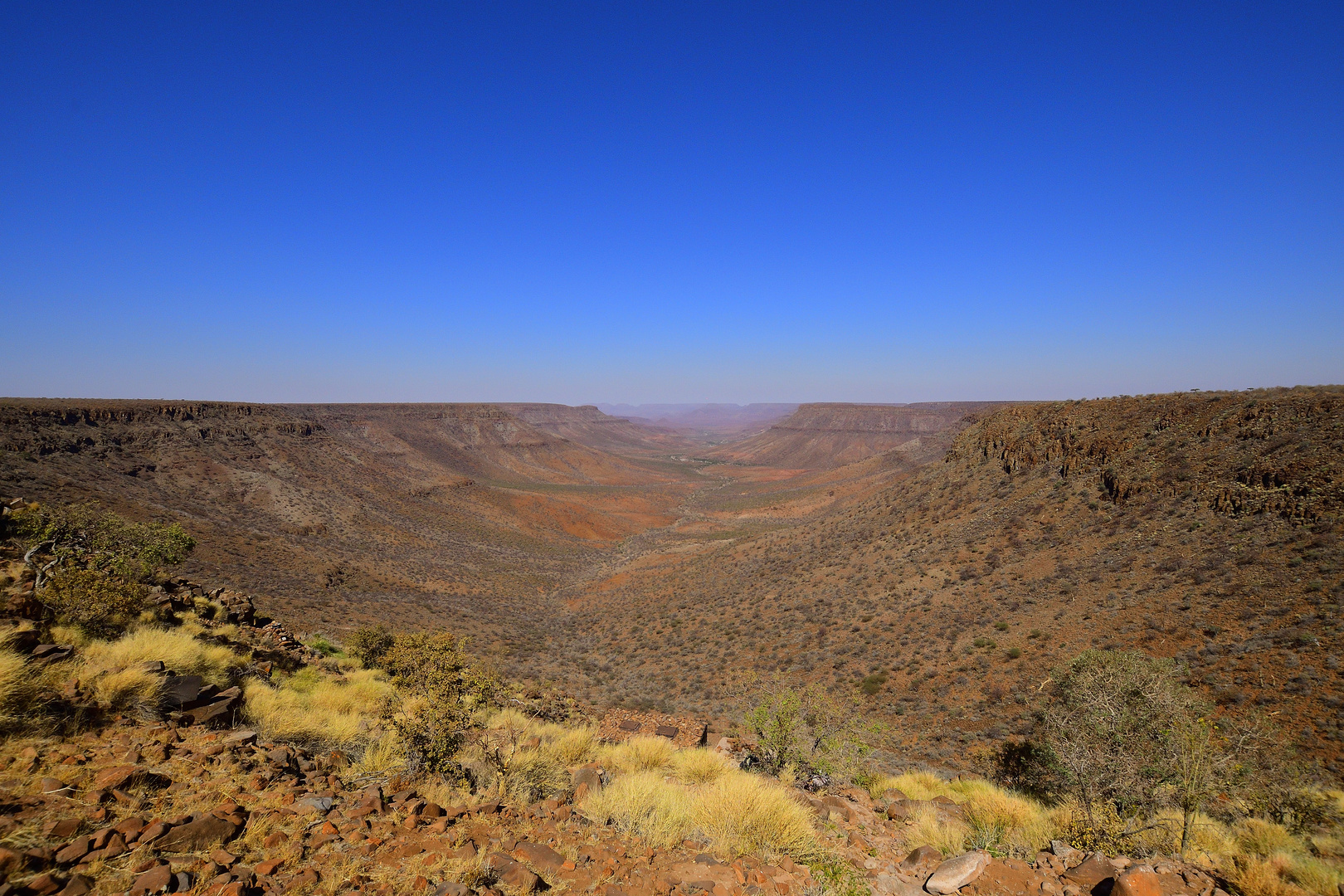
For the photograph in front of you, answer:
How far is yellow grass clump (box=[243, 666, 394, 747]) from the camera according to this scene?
636 cm

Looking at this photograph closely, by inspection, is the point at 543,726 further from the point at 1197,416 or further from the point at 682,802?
the point at 1197,416

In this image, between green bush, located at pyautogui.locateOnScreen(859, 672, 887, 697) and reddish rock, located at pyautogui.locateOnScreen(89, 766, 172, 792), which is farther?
green bush, located at pyautogui.locateOnScreen(859, 672, 887, 697)

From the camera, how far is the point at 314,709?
742 cm

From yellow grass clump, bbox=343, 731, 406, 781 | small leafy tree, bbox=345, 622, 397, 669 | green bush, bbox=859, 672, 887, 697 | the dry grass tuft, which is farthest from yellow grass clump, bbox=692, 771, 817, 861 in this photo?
green bush, bbox=859, 672, 887, 697

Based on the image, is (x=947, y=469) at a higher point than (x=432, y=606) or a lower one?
higher

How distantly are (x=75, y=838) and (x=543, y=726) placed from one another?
7.13 m

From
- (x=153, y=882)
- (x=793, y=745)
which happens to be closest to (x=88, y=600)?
(x=153, y=882)

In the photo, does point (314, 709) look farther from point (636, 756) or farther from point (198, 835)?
point (636, 756)

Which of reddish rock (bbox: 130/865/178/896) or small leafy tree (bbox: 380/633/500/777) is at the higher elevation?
reddish rock (bbox: 130/865/178/896)

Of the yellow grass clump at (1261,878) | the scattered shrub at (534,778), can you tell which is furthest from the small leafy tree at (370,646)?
the yellow grass clump at (1261,878)

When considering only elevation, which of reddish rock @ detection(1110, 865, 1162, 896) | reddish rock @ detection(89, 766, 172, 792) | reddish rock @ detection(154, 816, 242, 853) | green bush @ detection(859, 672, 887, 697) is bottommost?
green bush @ detection(859, 672, 887, 697)

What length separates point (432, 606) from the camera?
3058 centimetres

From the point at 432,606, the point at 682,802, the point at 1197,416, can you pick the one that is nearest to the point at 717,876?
the point at 682,802

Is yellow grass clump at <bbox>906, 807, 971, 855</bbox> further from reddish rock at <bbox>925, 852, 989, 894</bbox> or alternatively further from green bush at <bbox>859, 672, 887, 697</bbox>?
green bush at <bbox>859, 672, 887, 697</bbox>
